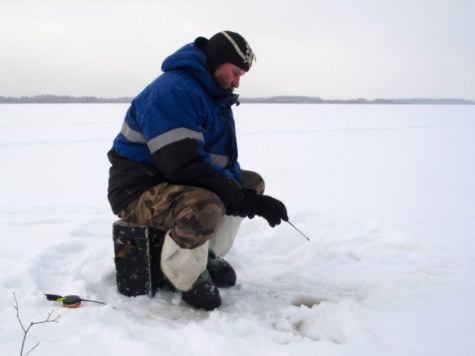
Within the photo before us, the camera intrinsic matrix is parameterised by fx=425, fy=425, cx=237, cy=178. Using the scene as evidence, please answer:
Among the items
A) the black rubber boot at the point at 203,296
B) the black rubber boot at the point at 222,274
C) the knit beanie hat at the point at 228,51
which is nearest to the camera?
the black rubber boot at the point at 203,296

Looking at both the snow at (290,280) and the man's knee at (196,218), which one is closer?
the snow at (290,280)

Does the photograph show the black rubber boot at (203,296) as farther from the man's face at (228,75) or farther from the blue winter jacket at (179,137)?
the man's face at (228,75)

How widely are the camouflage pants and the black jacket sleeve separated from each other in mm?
42

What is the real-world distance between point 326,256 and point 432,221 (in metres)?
1.44

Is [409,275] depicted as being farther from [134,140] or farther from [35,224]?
[35,224]

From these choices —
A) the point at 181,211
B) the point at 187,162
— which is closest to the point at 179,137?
the point at 187,162

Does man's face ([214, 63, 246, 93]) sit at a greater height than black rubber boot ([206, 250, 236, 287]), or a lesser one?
greater

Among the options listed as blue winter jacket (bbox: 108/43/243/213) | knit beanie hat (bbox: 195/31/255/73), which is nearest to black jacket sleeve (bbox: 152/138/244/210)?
blue winter jacket (bbox: 108/43/243/213)

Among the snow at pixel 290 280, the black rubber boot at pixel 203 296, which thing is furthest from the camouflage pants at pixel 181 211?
the snow at pixel 290 280

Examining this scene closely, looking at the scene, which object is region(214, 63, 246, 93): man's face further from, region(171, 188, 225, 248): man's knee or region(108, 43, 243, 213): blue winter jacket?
region(171, 188, 225, 248): man's knee

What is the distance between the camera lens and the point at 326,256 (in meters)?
3.12

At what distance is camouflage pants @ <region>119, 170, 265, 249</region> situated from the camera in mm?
2186

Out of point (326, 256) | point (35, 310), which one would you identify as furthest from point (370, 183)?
point (35, 310)

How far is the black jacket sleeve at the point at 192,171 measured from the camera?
2.10 metres
